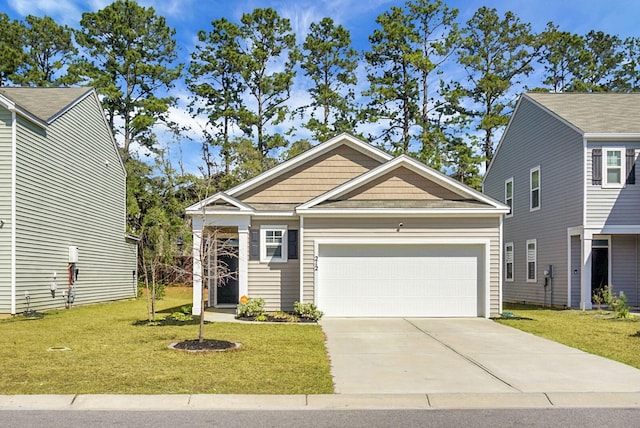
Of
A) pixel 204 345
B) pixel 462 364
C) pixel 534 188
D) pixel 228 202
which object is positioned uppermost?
pixel 534 188

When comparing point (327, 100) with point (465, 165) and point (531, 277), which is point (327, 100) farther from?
point (531, 277)

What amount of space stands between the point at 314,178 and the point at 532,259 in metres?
9.69

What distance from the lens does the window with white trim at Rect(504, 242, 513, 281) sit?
24297 mm

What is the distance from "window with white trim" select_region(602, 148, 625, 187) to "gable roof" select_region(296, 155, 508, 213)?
465 centimetres

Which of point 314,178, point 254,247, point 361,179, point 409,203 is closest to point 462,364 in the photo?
point 409,203

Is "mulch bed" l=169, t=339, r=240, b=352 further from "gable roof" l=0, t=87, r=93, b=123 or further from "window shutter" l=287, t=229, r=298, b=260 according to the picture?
"gable roof" l=0, t=87, r=93, b=123

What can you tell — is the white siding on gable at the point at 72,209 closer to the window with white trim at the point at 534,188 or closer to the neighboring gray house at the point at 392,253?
the neighboring gray house at the point at 392,253

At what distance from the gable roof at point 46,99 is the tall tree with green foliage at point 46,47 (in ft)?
49.3

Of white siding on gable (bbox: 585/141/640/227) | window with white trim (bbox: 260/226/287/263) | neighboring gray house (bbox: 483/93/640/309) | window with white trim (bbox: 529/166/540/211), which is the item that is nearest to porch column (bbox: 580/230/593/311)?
neighboring gray house (bbox: 483/93/640/309)

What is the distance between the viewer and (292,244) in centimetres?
1728

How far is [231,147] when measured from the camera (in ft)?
114

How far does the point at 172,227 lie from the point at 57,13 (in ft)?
51.3

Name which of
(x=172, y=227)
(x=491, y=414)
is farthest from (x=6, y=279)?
(x=172, y=227)

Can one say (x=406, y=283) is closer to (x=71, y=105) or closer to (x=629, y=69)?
(x=71, y=105)
